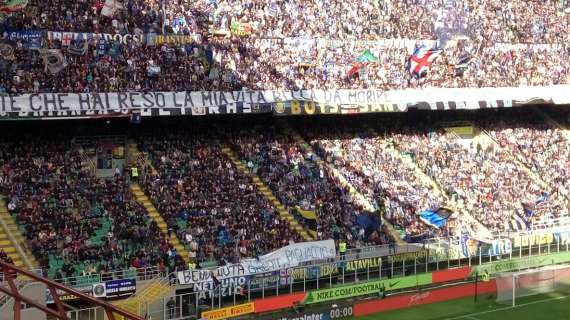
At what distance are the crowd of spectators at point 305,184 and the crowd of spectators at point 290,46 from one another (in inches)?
106

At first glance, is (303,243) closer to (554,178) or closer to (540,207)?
(540,207)

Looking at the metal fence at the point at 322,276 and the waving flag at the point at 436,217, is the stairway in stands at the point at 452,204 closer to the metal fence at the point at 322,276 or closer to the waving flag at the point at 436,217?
the waving flag at the point at 436,217

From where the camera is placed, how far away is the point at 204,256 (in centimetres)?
2867

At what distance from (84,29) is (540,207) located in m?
23.6

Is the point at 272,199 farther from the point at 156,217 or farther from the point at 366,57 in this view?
the point at 366,57

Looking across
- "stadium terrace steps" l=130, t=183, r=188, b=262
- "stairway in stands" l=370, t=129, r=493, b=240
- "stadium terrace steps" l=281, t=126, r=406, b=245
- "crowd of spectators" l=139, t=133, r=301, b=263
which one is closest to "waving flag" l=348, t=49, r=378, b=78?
"stairway in stands" l=370, t=129, r=493, b=240

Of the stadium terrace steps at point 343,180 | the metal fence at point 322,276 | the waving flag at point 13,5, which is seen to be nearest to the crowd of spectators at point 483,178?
the metal fence at point 322,276

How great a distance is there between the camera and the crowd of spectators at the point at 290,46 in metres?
30.7

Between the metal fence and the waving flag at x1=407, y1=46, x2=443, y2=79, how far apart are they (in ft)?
31.9

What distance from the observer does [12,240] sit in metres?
26.2

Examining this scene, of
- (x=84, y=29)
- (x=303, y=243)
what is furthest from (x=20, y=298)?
(x=84, y=29)

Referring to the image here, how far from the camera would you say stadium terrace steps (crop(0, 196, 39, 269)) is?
25594 millimetres

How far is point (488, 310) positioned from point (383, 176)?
8661mm

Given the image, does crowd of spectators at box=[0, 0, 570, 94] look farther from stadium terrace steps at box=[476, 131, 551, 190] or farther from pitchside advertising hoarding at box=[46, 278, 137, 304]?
pitchside advertising hoarding at box=[46, 278, 137, 304]
